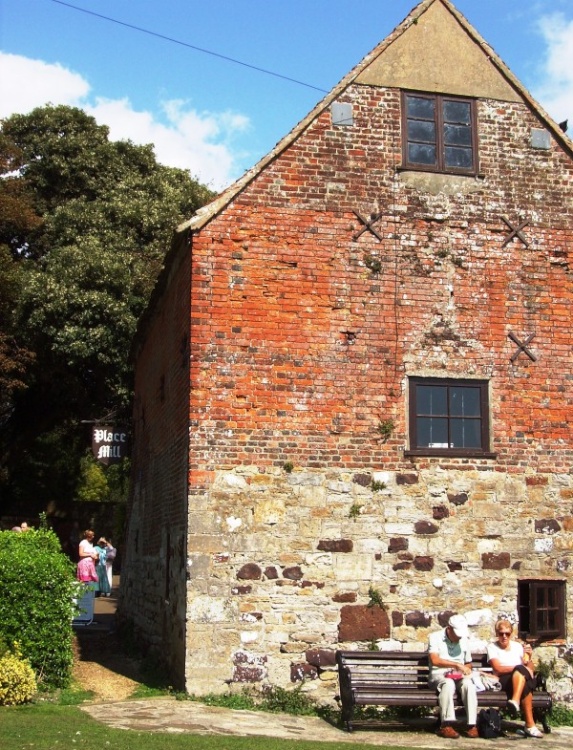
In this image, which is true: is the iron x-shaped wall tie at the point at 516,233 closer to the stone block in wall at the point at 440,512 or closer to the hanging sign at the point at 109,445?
the stone block in wall at the point at 440,512

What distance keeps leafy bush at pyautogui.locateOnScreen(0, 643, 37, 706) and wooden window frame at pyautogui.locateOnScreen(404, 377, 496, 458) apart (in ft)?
17.9

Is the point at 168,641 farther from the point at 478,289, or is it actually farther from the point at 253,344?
the point at 478,289

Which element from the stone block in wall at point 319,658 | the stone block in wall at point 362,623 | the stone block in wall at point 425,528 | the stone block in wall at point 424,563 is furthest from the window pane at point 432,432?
the stone block in wall at point 319,658

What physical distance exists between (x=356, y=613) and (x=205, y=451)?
283 cm

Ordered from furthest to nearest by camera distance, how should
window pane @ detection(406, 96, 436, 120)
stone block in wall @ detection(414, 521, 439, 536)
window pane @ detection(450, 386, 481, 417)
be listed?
window pane @ detection(406, 96, 436, 120), window pane @ detection(450, 386, 481, 417), stone block in wall @ detection(414, 521, 439, 536)

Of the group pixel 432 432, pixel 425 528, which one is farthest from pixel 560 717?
pixel 432 432

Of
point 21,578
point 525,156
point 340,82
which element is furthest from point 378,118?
point 21,578

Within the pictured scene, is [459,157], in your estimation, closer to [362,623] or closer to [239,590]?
[362,623]

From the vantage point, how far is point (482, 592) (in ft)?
38.6

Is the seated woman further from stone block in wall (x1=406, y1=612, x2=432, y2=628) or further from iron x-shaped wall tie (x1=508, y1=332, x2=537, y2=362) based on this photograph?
iron x-shaped wall tie (x1=508, y1=332, x2=537, y2=362)

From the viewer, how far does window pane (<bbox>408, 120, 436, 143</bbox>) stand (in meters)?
12.8

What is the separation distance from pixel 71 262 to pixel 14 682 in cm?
1699

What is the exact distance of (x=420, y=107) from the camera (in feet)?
42.4

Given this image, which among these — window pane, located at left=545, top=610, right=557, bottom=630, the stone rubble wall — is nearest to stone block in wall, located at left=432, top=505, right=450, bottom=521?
the stone rubble wall
